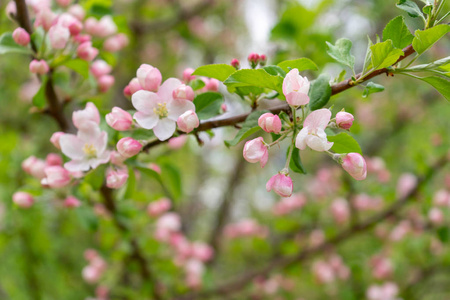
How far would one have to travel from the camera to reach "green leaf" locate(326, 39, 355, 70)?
0.89 metres

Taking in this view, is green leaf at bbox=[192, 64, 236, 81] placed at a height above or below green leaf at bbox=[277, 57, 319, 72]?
above

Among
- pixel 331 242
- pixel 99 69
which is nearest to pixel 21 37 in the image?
pixel 99 69

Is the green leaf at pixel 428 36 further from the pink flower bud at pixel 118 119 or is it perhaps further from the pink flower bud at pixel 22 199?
the pink flower bud at pixel 22 199

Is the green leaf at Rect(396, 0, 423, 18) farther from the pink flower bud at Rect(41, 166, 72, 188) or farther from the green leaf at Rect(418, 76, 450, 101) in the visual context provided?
the pink flower bud at Rect(41, 166, 72, 188)

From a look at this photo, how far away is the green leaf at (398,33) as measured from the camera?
831 millimetres

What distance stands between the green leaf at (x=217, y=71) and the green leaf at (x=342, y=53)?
0.23 metres

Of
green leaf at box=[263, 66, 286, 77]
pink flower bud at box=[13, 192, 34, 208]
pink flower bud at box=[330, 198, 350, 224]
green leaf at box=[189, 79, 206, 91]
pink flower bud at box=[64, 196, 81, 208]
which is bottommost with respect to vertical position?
pink flower bud at box=[330, 198, 350, 224]

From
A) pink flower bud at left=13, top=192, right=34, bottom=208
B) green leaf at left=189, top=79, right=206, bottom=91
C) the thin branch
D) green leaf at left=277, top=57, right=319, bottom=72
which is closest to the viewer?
green leaf at left=277, top=57, right=319, bottom=72

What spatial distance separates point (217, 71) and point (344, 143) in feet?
1.02

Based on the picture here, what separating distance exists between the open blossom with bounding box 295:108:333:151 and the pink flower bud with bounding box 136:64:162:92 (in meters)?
0.36

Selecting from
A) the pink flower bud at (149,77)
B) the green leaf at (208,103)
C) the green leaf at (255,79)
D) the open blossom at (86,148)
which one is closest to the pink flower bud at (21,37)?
the open blossom at (86,148)

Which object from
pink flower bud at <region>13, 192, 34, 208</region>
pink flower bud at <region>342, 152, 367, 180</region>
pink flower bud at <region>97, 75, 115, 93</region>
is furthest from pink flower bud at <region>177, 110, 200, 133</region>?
pink flower bud at <region>13, 192, 34, 208</region>

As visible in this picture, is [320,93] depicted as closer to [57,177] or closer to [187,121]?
[187,121]

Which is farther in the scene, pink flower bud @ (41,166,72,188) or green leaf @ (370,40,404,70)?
pink flower bud @ (41,166,72,188)
